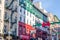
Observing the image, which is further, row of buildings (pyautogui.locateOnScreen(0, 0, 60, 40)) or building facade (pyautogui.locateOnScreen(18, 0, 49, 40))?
building facade (pyautogui.locateOnScreen(18, 0, 49, 40))

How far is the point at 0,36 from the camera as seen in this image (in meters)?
47.0

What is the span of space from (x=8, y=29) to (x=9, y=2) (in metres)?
7.21

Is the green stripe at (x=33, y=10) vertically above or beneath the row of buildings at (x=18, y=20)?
above

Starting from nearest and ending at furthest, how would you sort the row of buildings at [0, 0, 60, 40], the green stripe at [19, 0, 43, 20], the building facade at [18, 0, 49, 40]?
the row of buildings at [0, 0, 60, 40] < the building facade at [18, 0, 49, 40] < the green stripe at [19, 0, 43, 20]

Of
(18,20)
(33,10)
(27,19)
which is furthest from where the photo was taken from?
(33,10)

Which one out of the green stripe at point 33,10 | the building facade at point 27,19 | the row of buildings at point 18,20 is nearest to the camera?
the row of buildings at point 18,20

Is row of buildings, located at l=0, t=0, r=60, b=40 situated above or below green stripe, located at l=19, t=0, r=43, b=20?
below

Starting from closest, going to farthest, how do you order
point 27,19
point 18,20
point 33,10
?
point 18,20 → point 27,19 → point 33,10

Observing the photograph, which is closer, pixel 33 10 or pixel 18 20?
pixel 18 20

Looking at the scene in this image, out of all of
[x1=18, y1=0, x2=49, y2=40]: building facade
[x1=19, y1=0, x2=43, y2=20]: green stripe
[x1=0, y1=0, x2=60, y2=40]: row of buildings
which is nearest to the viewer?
[x1=0, y1=0, x2=60, y2=40]: row of buildings

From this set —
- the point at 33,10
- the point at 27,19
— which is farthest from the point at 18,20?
the point at 33,10

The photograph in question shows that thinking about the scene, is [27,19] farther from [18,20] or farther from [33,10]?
[33,10]

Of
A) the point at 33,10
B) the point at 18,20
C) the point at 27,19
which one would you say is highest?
the point at 33,10

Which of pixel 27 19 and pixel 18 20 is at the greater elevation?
pixel 27 19
